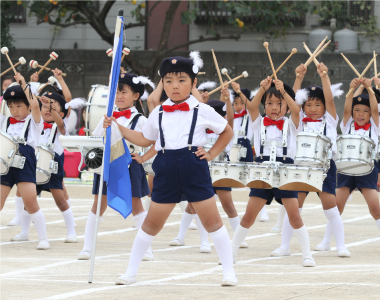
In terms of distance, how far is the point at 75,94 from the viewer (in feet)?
63.1

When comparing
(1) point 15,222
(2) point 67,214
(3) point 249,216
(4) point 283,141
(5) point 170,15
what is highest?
(5) point 170,15

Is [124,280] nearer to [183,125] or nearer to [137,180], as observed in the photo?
[183,125]

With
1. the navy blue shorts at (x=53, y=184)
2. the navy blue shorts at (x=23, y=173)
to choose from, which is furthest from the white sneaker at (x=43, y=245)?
the navy blue shorts at (x=53, y=184)

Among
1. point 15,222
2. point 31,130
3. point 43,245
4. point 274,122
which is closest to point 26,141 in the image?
point 31,130

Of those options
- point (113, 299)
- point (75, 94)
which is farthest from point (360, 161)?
point (75, 94)

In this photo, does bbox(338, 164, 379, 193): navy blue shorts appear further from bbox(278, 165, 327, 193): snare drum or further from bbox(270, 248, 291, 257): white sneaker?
bbox(278, 165, 327, 193): snare drum

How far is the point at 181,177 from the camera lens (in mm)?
5711

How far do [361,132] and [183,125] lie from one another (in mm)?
3519

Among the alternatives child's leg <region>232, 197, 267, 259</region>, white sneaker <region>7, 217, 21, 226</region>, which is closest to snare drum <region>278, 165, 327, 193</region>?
child's leg <region>232, 197, 267, 259</region>

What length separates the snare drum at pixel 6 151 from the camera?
765 cm

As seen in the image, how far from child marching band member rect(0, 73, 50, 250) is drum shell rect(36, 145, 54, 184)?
0.27 meters

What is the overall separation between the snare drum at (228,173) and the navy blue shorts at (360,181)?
175cm

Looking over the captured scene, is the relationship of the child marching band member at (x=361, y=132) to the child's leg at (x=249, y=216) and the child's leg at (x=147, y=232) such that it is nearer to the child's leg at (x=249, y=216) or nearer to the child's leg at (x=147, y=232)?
the child's leg at (x=249, y=216)

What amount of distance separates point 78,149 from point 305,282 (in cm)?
259
